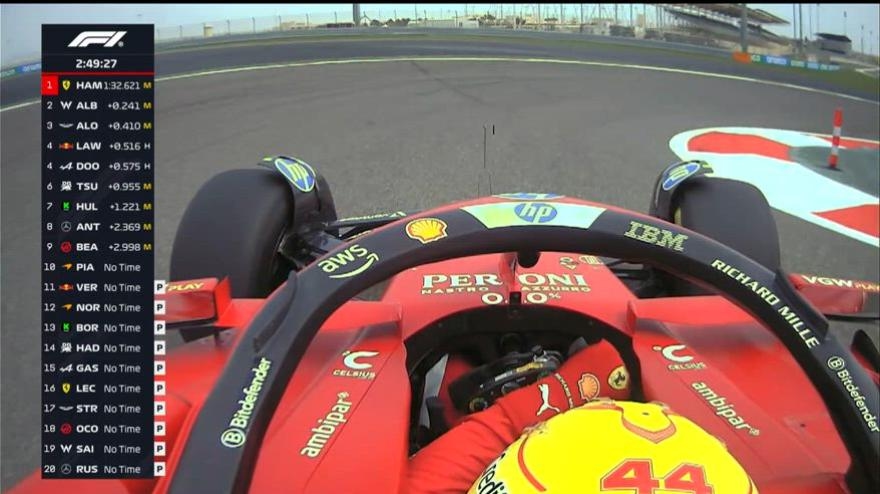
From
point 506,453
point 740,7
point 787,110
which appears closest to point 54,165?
point 506,453

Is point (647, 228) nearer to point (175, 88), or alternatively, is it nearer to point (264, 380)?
point (264, 380)

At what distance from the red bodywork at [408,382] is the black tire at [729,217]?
1.86 ft

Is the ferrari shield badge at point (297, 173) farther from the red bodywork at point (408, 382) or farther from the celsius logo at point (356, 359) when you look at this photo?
the celsius logo at point (356, 359)

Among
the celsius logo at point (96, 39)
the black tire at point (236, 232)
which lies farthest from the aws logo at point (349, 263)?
the black tire at point (236, 232)

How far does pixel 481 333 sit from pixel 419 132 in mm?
5446

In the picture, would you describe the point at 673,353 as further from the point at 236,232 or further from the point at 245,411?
the point at 236,232

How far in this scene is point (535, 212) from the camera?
4.82ft

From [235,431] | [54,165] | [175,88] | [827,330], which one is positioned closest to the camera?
[54,165]

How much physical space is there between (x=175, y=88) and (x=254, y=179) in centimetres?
727

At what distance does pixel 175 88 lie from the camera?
952 cm

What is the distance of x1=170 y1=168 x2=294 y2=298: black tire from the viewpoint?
2680 mm

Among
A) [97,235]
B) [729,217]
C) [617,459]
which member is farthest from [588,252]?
[729,217]

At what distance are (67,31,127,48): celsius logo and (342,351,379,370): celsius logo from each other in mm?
996

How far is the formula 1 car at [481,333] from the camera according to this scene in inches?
54.1
